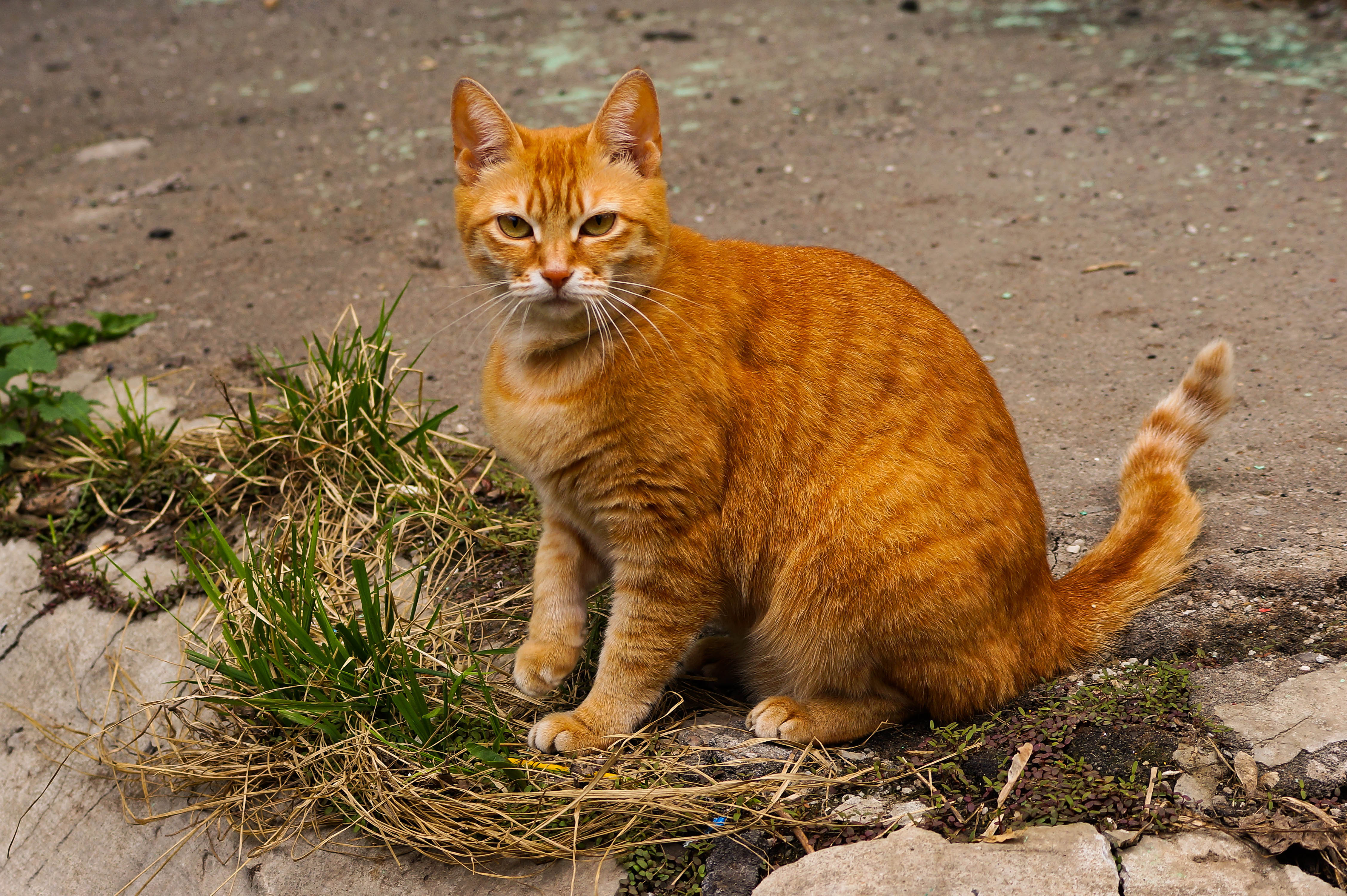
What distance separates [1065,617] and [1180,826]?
670 millimetres

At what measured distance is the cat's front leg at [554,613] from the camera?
3.09m

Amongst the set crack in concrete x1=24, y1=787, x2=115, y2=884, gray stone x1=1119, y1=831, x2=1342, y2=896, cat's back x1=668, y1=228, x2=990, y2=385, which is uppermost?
cat's back x1=668, y1=228, x2=990, y2=385

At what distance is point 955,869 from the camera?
232 cm

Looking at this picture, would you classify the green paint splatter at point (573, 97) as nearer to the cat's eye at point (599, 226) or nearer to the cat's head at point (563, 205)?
the cat's head at point (563, 205)

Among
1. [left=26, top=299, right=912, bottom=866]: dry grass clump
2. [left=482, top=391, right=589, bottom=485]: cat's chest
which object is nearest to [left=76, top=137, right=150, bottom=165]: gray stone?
[left=26, top=299, right=912, bottom=866]: dry grass clump

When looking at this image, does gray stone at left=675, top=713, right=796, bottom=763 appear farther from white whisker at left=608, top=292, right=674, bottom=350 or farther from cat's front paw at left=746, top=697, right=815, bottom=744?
white whisker at left=608, top=292, right=674, bottom=350

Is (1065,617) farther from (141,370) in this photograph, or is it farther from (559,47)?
(559,47)

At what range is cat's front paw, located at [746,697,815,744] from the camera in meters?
2.82

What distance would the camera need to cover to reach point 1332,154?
5.47 m

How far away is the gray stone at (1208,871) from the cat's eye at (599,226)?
1.92m

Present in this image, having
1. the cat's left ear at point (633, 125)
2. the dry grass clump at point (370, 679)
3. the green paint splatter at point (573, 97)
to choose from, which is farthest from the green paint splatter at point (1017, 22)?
the cat's left ear at point (633, 125)

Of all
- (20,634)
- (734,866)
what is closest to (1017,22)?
(734,866)

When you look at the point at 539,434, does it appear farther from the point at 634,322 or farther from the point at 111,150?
the point at 111,150

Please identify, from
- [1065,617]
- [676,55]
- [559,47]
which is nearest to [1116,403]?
[1065,617]
